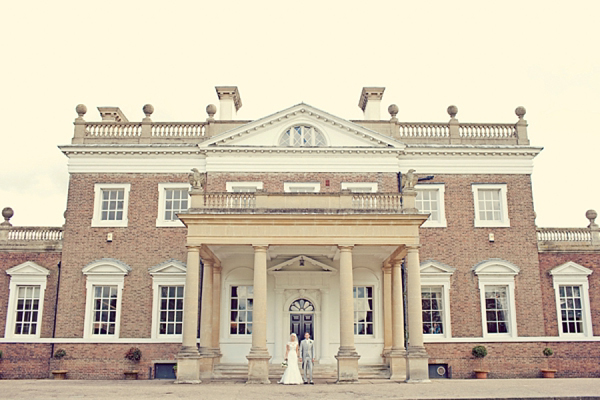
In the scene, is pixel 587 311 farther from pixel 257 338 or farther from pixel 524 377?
pixel 257 338

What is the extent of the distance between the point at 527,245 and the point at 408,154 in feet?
20.7

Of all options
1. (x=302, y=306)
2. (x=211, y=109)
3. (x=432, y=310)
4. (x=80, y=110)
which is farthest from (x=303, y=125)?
(x=80, y=110)

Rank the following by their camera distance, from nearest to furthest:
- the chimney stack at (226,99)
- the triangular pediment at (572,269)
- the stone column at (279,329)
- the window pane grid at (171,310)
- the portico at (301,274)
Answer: the portico at (301,274), the stone column at (279,329), the window pane grid at (171,310), the triangular pediment at (572,269), the chimney stack at (226,99)

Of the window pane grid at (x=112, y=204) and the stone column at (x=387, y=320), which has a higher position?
the window pane grid at (x=112, y=204)

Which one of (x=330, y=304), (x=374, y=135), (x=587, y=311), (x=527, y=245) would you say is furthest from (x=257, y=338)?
(x=587, y=311)

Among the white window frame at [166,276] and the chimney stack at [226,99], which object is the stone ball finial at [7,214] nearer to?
the white window frame at [166,276]

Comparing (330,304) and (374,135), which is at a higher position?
(374,135)

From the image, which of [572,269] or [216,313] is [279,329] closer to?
[216,313]

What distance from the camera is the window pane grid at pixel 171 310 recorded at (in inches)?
955

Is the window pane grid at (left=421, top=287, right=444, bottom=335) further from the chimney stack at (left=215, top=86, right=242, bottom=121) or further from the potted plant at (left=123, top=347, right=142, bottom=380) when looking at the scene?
the chimney stack at (left=215, top=86, right=242, bottom=121)

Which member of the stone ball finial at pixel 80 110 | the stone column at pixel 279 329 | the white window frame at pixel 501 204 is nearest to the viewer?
the stone column at pixel 279 329

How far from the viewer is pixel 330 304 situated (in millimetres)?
24484

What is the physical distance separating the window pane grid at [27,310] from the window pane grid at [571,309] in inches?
865

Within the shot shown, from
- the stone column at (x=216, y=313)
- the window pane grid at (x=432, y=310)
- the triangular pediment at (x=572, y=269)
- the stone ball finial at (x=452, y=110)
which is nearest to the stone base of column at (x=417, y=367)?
the window pane grid at (x=432, y=310)
